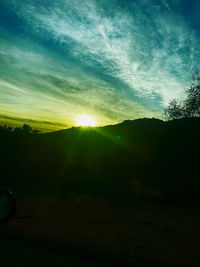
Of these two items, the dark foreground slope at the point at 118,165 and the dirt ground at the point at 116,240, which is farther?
the dark foreground slope at the point at 118,165

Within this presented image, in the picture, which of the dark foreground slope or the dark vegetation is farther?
the dark foreground slope

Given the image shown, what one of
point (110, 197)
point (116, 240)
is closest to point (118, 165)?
point (110, 197)

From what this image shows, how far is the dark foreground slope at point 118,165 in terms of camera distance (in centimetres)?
1952

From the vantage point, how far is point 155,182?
21047 mm

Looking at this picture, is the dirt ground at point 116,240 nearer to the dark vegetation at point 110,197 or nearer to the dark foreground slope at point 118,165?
the dark vegetation at point 110,197

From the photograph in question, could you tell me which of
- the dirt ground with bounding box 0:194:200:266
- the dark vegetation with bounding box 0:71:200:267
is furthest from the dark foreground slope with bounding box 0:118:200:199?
the dirt ground with bounding box 0:194:200:266

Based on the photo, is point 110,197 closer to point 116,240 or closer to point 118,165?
point 118,165

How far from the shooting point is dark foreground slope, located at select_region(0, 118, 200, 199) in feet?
64.0

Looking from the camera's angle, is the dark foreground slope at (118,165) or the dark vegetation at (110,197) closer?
the dark vegetation at (110,197)

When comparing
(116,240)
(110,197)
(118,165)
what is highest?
(118,165)

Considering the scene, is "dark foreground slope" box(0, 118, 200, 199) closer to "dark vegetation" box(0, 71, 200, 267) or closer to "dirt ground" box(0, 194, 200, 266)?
"dark vegetation" box(0, 71, 200, 267)

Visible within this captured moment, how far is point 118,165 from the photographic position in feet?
87.0

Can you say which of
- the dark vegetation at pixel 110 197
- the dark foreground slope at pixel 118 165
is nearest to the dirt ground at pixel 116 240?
the dark vegetation at pixel 110 197

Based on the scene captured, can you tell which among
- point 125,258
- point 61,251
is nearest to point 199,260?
point 125,258
